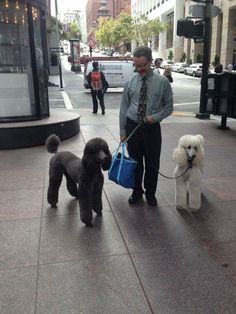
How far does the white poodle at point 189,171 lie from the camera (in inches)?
171

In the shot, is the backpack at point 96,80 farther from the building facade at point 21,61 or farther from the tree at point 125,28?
the tree at point 125,28

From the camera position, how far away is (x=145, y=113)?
448 centimetres

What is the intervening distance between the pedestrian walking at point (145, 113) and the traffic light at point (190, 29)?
7.53 metres

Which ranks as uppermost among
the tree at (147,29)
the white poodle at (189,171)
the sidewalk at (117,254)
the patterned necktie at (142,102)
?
the tree at (147,29)

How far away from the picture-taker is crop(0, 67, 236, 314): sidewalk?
294 cm

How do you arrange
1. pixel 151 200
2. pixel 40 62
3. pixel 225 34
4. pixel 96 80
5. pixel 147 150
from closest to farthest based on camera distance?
pixel 147 150
pixel 151 200
pixel 40 62
pixel 96 80
pixel 225 34

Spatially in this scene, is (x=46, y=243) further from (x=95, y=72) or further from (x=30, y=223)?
(x=95, y=72)

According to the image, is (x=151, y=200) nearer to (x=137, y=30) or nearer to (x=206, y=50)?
(x=206, y=50)

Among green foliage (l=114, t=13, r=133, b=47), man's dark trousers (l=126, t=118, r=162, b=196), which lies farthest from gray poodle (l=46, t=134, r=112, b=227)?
green foliage (l=114, t=13, r=133, b=47)

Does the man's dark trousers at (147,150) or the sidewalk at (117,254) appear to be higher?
the man's dark trousers at (147,150)

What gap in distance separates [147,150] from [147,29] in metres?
70.9

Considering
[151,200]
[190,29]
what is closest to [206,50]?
[190,29]

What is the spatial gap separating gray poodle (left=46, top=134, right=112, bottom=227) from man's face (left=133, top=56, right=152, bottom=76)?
1062mm

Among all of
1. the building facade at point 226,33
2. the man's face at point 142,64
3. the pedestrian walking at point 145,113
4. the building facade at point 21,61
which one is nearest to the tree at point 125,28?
the building facade at point 226,33
